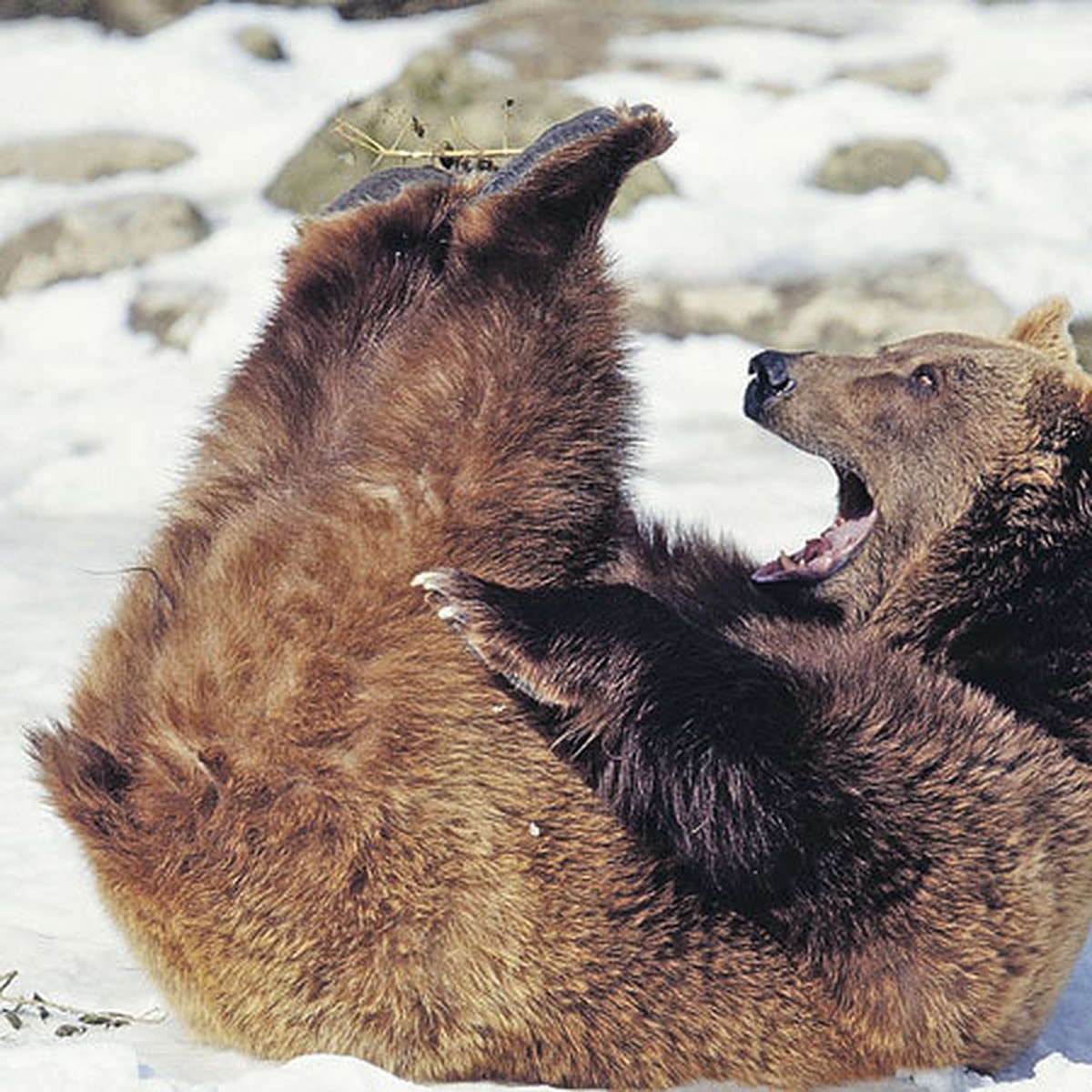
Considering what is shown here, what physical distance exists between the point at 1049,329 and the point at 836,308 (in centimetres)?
423

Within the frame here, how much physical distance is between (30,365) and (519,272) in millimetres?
5781

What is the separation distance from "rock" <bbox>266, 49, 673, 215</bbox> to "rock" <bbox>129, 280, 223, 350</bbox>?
644 mm

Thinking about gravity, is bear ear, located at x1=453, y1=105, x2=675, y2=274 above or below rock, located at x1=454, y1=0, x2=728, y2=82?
above

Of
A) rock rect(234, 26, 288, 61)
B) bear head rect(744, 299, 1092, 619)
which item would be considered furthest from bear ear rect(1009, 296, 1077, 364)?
rock rect(234, 26, 288, 61)

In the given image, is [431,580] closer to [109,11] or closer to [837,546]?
[837,546]

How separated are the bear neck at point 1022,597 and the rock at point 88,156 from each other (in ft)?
24.0

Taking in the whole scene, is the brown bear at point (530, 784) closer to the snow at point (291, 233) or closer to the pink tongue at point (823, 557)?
the snow at point (291, 233)

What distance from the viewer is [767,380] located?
4355mm

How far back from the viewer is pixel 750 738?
315 cm

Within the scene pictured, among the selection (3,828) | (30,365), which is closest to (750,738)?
(3,828)

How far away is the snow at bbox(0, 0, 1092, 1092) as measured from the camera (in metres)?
4.48

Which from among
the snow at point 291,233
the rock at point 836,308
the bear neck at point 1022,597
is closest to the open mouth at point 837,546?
the bear neck at point 1022,597

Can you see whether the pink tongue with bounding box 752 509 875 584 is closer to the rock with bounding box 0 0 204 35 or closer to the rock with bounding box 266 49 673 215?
the rock with bounding box 266 49 673 215

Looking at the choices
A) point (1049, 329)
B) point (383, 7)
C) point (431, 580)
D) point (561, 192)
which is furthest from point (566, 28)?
point (431, 580)
